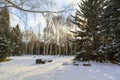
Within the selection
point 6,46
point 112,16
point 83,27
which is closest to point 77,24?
point 83,27

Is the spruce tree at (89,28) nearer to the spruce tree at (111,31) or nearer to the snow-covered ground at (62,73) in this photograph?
the spruce tree at (111,31)

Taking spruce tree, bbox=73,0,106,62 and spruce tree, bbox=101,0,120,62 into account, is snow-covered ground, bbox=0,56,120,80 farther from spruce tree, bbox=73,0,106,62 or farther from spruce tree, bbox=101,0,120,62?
spruce tree, bbox=73,0,106,62

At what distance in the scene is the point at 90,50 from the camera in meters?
20.8

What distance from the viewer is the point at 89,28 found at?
21109 mm

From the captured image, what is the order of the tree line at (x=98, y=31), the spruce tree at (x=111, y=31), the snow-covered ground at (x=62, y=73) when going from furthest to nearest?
the tree line at (x=98, y=31) < the spruce tree at (x=111, y=31) < the snow-covered ground at (x=62, y=73)

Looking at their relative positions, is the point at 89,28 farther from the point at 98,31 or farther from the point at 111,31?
the point at 111,31

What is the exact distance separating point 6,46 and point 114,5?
46.9ft

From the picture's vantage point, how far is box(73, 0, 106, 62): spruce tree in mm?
20688

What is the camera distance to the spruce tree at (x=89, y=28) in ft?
67.9

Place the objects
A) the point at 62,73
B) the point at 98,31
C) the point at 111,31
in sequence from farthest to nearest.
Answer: the point at 98,31 < the point at 111,31 < the point at 62,73

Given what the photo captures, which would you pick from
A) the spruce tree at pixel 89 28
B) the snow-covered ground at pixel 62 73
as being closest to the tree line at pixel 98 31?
the spruce tree at pixel 89 28

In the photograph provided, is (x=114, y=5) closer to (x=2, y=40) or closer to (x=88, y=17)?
(x=88, y=17)

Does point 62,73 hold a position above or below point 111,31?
below

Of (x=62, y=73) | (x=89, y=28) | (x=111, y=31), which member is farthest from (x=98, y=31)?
(x=62, y=73)
